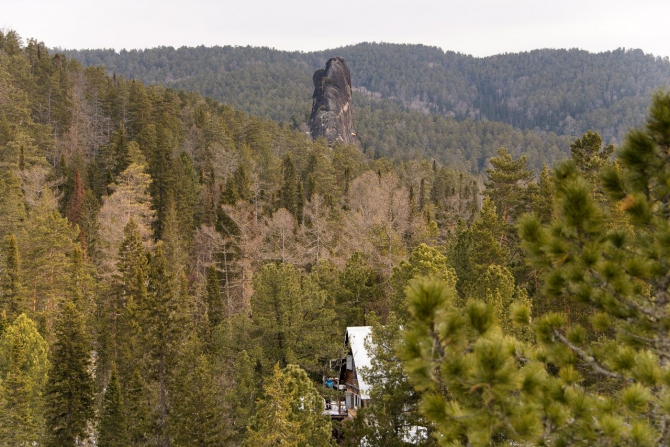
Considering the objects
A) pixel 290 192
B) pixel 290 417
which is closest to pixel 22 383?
pixel 290 417

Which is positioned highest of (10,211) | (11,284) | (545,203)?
(10,211)

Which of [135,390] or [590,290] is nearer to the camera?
[590,290]

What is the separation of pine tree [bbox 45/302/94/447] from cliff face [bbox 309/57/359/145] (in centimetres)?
10798

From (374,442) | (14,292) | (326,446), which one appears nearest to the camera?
(374,442)

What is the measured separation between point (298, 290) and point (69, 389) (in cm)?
1076

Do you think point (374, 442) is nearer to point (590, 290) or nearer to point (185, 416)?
point (185, 416)

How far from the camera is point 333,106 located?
449 feet

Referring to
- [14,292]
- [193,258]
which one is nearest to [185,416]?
[14,292]

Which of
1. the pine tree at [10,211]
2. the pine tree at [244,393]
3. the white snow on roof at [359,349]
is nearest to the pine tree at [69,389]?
the pine tree at [244,393]

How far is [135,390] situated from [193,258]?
82.2ft

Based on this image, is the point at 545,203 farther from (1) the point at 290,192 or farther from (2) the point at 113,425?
(1) the point at 290,192

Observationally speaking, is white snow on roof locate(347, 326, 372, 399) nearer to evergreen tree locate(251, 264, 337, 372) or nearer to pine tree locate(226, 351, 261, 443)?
evergreen tree locate(251, 264, 337, 372)

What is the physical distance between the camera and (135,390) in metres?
24.3

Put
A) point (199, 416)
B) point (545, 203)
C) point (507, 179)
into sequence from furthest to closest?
point (507, 179)
point (545, 203)
point (199, 416)
